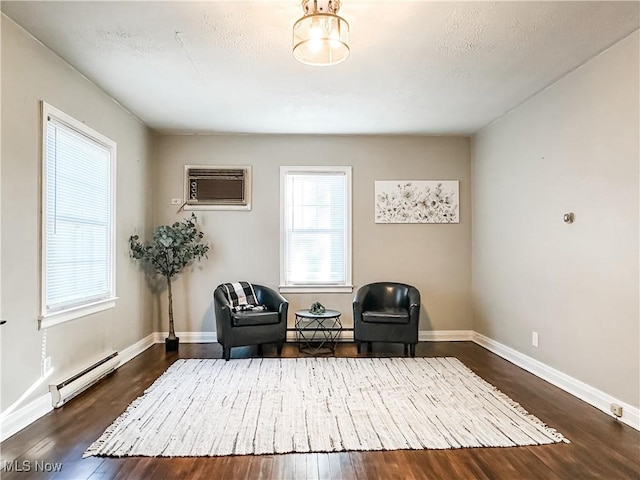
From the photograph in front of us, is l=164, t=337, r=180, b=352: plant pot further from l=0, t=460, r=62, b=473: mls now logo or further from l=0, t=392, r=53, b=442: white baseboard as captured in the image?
l=0, t=460, r=62, b=473: mls now logo

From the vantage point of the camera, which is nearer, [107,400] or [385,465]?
[385,465]

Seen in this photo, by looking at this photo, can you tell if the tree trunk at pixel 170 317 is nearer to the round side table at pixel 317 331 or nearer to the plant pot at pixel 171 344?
the plant pot at pixel 171 344

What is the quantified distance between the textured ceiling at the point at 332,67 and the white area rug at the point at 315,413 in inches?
103

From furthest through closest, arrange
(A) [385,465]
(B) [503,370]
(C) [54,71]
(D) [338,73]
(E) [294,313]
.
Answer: (E) [294,313]
(B) [503,370]
(D) [338,73]
(C) [54,71]
(A) [385,465]

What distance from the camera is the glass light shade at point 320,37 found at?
7.87 ft

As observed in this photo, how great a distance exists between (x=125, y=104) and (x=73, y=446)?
3.21 meters

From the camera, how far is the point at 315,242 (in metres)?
5.46

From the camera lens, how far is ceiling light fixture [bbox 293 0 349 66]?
2373mm

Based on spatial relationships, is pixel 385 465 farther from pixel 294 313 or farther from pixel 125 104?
pixel 125 104

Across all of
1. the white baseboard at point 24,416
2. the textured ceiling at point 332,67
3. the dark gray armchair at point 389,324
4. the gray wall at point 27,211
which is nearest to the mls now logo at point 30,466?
the white baseboard at point 24,416

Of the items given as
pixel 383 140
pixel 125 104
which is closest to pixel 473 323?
pixel 383 140

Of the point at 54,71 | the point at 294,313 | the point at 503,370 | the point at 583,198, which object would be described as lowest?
the point at 503,370

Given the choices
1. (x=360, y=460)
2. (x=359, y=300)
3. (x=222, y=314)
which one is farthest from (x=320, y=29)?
(x=359, y=300)

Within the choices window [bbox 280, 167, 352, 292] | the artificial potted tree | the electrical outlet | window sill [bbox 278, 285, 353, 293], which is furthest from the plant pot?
the electrical outlet
